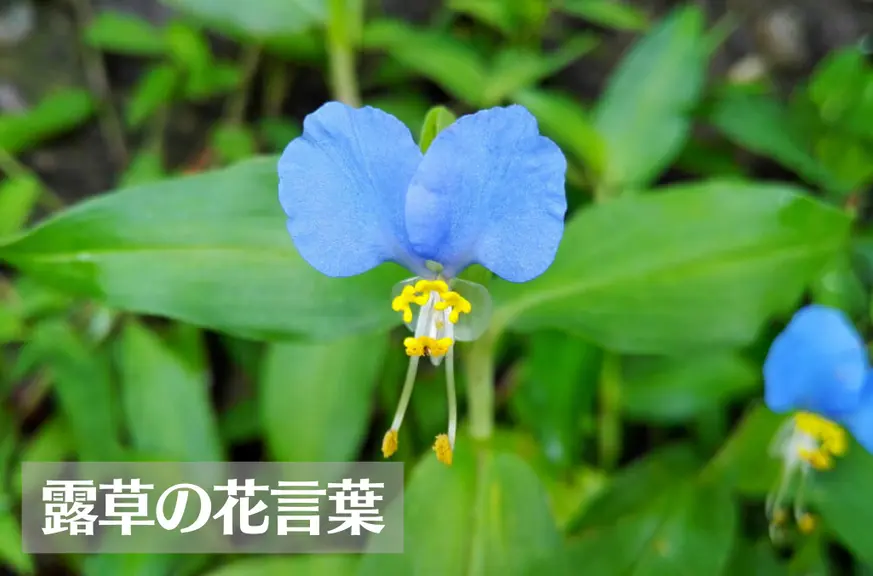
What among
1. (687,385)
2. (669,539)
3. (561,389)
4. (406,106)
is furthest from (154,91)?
(669,539)

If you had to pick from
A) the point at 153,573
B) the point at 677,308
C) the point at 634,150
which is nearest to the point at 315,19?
the point at 634,150

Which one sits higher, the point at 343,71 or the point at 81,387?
the point at 343,71

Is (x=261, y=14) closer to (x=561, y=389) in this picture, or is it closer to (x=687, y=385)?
(x=561, y=389)

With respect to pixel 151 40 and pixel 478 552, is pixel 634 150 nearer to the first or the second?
pixel 478 552

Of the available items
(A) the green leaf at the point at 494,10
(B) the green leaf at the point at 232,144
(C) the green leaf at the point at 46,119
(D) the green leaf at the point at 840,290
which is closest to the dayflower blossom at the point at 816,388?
(D) the green leaf at the point at 840,290

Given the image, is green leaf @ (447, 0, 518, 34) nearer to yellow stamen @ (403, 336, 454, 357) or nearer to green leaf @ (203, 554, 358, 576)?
yellow stamen @ (403, 336, 454, 357)

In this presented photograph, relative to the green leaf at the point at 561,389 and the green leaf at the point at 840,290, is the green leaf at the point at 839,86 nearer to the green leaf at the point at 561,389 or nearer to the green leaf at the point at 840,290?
the green leaf at the point at 840,290

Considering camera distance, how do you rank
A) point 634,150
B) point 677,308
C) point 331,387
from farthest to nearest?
point 634,150, point 331,387, point 677,308
